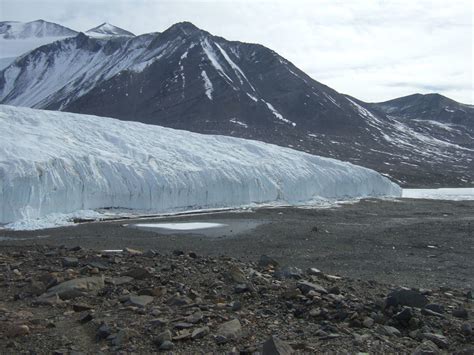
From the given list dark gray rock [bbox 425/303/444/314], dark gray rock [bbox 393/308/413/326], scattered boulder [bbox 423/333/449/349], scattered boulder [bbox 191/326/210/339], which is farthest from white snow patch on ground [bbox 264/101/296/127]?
scattered boulder [bbox 191/326/210/339]

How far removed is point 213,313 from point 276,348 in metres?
1.81

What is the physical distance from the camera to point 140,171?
31641mm

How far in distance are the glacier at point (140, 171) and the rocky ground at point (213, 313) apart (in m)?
17.1

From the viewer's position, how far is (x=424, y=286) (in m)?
11.6

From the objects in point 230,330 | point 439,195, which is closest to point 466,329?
point 230,330

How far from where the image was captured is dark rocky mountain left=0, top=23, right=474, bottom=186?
112m

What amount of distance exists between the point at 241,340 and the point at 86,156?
84.1ft

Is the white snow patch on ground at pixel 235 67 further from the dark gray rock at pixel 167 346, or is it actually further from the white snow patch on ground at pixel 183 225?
the dark gray rock at pixel 167 346

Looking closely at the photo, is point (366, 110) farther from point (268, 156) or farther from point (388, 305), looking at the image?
point (388, 305)

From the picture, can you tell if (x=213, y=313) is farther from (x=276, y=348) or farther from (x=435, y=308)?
(x=435, y=308)

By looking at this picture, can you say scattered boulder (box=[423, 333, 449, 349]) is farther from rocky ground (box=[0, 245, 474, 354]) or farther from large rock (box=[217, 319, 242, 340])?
large rock (box=[217, 319, 242, 340])

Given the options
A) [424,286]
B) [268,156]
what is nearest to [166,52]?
[268,156]

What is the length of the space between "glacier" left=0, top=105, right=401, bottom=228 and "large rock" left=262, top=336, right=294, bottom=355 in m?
21.2

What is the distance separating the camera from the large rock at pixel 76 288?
831cm
